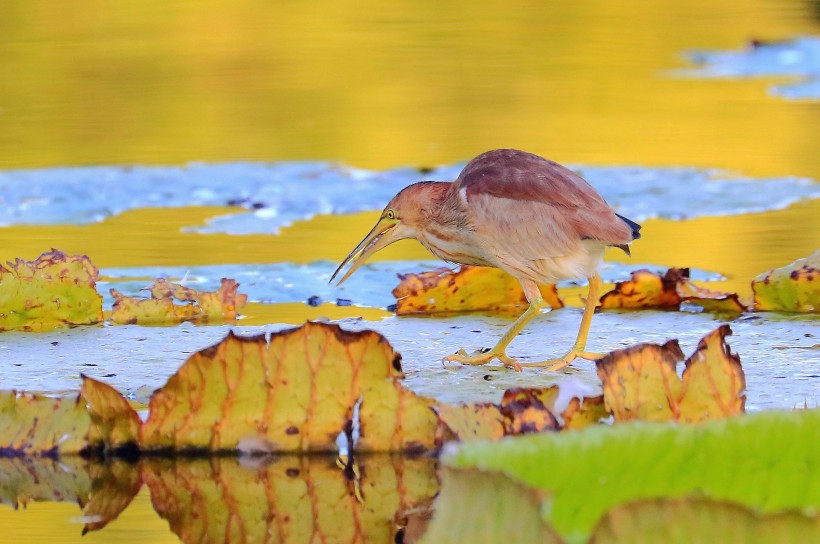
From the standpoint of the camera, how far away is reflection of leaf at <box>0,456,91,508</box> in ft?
10.4

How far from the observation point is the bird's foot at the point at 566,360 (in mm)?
4102

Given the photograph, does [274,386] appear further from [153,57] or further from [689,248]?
[153,57]

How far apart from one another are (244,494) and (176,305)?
1772mm

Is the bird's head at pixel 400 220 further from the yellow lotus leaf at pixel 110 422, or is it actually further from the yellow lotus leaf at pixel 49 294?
the yellow lotus leaf at pixel 110 422

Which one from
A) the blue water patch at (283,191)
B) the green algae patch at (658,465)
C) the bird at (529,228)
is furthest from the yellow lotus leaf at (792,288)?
the green algae patch at (658,465)

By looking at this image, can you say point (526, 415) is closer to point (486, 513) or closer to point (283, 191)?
point (486, 513)

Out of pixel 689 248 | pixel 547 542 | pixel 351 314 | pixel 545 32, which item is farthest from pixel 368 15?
pixel 547 542

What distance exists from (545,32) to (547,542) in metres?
11.0

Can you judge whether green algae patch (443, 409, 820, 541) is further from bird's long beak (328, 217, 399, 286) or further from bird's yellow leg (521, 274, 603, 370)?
bird's long beak (328, 217, 399, 286)

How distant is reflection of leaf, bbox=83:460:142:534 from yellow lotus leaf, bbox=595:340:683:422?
41.7 inches

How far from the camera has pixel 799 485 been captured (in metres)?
2.13

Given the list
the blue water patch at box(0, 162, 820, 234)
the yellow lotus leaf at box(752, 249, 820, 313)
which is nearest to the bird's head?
the yellow lotus leaf at box(752, 249, 820, 313)

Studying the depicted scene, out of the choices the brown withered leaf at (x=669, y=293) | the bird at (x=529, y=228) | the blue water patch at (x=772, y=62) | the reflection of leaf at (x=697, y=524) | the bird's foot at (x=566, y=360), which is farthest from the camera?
the blue water patch at (x=772, y=62)

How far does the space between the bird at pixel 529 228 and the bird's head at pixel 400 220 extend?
0.39ft
